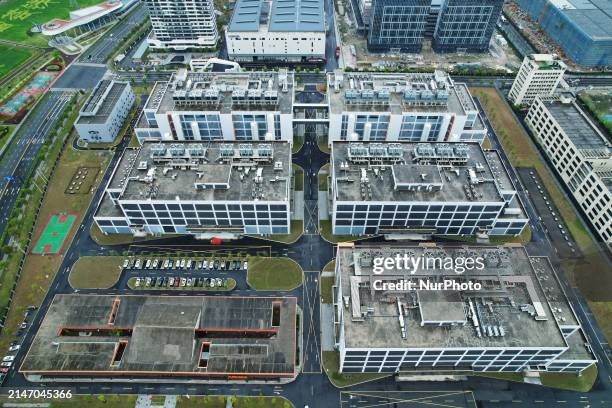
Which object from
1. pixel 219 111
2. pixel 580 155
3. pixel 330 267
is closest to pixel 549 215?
pixel 580 155

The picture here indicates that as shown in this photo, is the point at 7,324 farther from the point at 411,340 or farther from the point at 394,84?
the point at 394,84

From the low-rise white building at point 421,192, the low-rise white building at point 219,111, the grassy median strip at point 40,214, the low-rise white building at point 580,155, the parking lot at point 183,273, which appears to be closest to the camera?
the grassy median strip at point 40,214

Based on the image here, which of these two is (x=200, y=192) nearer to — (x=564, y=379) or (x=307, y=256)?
(x=307, y=256)

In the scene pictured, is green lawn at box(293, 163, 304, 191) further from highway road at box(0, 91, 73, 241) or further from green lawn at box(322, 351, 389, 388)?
highway road at box(0, 91, 73, 241)

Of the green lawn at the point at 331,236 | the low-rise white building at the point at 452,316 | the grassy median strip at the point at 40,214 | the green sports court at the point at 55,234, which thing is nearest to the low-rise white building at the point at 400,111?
the green lawn at the point at 331,236

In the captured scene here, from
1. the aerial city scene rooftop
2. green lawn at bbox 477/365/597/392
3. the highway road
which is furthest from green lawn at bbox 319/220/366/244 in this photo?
the highway road

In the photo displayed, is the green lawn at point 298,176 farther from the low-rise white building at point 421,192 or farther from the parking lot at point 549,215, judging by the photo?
the parking lot at point 549,215
